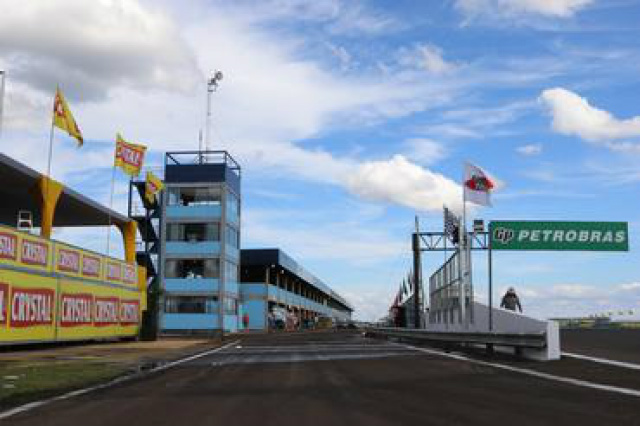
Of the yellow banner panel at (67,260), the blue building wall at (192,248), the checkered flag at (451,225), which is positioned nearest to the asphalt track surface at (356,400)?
the yellow banner panel at (67,260)

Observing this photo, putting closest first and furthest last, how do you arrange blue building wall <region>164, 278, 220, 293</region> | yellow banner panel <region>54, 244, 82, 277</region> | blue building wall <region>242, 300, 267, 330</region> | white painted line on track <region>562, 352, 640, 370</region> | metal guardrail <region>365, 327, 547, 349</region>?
white painted line on track <region>562, 352, 640, 370</region>, metal guardrail <region>365, 327, 547, 349</region>, yellow banner panel <region>54, 244, 82, 277</region>, blue building wall <region>164, 278, 220, 293</region>, blue building wall <region>242, 300, 267, 330</region>

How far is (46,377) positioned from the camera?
15195 millimetres

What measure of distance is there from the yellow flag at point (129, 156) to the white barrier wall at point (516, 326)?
61.6ft

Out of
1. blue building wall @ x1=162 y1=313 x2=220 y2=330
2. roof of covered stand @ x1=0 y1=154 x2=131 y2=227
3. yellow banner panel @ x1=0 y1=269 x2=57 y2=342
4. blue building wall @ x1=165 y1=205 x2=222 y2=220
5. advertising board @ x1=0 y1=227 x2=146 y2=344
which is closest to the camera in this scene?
yellow banner panel @ x1=0 y1=269 x2=57 y2=342

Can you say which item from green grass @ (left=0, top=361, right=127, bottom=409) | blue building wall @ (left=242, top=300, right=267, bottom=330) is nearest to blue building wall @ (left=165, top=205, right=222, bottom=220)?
blue building wall @ (left=242, top=300, right=267, bottom=330)

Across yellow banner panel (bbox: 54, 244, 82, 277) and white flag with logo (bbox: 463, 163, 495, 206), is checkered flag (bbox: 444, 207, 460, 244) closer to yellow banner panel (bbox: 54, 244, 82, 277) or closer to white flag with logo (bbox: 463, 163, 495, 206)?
white flag with logo (bbox: 463, 163, 495, 206)

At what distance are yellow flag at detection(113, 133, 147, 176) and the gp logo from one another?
2081cm

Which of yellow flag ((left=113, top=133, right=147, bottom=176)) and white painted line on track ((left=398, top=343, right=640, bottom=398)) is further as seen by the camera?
Answer: yellow flag ((left=113, top=133, right=147, bottom=176))

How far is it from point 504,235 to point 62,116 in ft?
59.9

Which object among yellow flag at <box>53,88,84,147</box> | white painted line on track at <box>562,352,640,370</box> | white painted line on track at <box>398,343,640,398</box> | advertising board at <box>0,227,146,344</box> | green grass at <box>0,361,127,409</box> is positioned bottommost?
green grass at <box>0,361,127,409</box>

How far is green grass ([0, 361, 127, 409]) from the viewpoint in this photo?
12.1 meters

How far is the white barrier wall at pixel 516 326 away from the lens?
1786 centimetres

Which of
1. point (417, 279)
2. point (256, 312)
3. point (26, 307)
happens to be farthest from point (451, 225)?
point (256, 312)

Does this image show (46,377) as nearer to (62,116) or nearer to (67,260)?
(67,260)
